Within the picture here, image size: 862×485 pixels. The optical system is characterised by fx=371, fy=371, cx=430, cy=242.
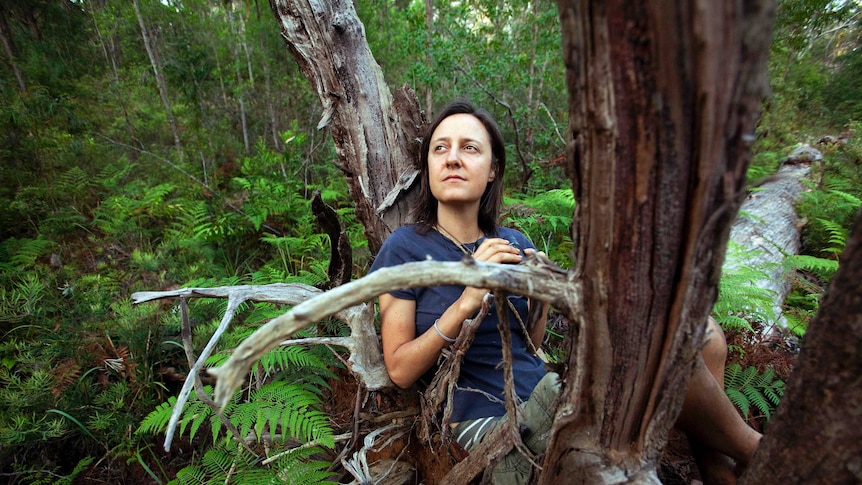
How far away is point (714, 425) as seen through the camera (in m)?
1.22

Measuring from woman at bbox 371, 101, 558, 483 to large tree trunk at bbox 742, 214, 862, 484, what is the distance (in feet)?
2.23

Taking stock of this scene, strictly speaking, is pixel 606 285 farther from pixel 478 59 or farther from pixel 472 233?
pixel 478 59

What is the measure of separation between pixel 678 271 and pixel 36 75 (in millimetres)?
9325

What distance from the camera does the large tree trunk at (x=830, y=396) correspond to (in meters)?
0.60

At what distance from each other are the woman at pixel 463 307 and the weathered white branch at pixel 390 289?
19.0 inches

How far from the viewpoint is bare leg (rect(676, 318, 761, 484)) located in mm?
1160

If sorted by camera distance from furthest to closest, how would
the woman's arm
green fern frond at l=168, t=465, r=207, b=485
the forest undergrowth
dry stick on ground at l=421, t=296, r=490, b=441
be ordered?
the forest undergrowth, green fern frond at l=168, t=465, r=207, b=485, the woman's arm, dry stick on ground at l=421, t=296, r=490, b=441

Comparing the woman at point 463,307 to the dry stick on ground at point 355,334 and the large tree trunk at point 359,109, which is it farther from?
the large tree trunk at point 359,109

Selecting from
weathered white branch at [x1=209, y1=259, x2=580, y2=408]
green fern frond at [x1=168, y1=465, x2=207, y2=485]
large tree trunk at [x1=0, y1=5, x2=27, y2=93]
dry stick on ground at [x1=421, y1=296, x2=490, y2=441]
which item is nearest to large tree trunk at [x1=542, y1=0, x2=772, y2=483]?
weathered white branch at [x1=209, y1=259, x2=580, y2=408]

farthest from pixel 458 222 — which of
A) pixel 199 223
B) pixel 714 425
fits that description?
pixel 199 223

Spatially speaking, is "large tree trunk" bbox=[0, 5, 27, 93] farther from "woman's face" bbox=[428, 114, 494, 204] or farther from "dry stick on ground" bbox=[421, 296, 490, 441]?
"dry stick on ground" bbox=[421, 296, 490, 441]

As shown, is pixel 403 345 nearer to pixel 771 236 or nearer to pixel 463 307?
pixel 463 307

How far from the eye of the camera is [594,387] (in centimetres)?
83

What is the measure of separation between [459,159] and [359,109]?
2.78 ft
